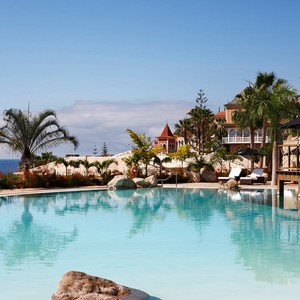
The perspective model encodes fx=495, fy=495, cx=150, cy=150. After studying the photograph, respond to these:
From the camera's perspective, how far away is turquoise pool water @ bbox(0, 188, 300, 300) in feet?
27.7

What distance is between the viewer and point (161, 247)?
38.6 feet

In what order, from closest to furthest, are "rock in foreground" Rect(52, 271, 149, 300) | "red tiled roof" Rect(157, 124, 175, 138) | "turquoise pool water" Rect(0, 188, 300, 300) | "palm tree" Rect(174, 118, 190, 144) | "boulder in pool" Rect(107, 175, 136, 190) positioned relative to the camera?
"rock in foreground" Rect(52, 271, 149, 300) < "turquoise pool water" Rect(0, 188, 300, 300) < "boulder in pool" Rect(107, 175, 136, 190) < "palm tree" Rect(174, 118, 190, 144) < "red tiled roof" Rect(157, 124, 175, 138)

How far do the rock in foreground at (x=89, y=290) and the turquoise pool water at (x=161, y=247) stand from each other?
0.75 meters

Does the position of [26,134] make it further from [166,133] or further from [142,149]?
[166,133]

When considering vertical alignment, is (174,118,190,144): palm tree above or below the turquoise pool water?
above

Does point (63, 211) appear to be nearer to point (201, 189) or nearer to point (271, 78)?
point (201, 189)

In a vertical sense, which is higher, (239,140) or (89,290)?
(239,140)

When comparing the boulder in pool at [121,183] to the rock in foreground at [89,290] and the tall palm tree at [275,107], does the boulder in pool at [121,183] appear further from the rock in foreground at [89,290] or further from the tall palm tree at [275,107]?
the rock in foreground at [89,290]

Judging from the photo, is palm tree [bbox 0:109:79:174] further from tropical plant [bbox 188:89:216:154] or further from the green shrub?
tropical plant [bbox 188:89:216:154]

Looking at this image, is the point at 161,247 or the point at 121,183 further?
the point at 121,183

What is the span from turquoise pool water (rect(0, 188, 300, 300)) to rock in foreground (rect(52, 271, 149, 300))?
75cm

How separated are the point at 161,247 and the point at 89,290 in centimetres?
488

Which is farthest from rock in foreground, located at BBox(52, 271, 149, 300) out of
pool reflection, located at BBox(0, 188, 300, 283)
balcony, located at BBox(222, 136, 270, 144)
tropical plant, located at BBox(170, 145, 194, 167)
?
balcony, located at BBox(222, 136, 270, 144)

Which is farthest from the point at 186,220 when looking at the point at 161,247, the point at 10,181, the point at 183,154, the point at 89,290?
the point at 183,154
